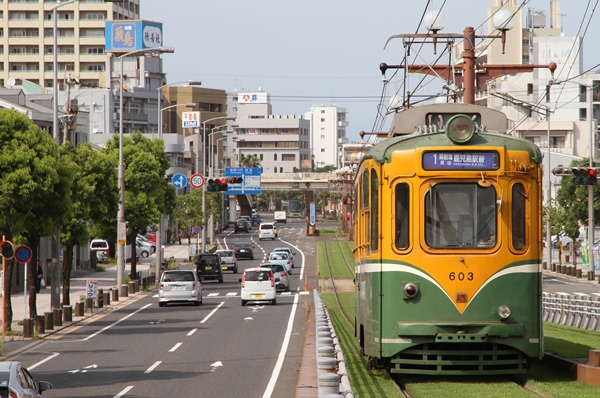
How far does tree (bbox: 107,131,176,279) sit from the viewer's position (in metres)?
52.8

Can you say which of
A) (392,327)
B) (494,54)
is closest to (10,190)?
(392,327)

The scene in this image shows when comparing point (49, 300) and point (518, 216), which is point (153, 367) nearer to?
point (518, 216)

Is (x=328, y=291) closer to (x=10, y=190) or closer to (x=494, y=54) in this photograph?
(x=10, y=190)

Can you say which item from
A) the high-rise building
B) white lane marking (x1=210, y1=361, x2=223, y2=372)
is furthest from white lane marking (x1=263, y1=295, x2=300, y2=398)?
the high-rise building

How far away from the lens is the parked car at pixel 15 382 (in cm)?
1173

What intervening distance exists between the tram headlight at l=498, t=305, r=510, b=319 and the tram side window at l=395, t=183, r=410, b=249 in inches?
63.2

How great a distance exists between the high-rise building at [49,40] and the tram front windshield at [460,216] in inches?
4385

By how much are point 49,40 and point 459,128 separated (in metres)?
116

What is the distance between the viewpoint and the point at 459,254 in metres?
14.5

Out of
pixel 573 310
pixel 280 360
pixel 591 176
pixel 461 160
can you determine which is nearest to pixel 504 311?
pixel 461 160

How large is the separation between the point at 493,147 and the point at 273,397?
5.36 metres

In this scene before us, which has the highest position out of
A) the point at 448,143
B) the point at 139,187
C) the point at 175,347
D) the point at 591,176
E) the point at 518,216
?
the point at 591,176

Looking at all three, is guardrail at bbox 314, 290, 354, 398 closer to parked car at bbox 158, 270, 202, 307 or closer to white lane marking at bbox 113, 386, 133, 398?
white lane marking at bbox 113, 386, 133, 398

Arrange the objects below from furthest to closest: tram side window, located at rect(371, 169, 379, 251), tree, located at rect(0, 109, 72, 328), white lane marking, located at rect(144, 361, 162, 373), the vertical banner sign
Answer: the vertical banner sign, tree, located at rect(0, 109, 72, 328), white lane marking, located at rect(144, 361, 162, 373), tram side window, located at rect(371, 169, 379, 251)
